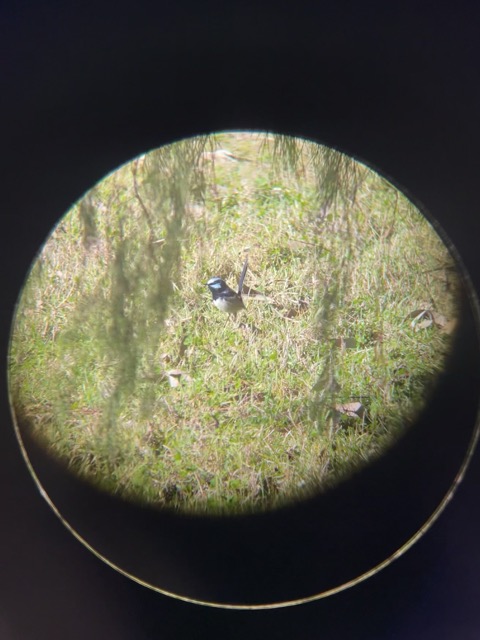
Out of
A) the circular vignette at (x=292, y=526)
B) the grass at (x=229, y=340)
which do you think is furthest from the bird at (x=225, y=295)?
the circular vignette at (x=292, y=526)

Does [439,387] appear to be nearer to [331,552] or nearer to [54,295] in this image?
[331,552]

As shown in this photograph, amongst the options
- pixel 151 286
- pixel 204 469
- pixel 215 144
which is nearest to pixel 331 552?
pixel 204 469

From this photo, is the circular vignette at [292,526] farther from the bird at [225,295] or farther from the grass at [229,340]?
the bird at [225,295]

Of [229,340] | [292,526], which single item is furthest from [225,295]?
[292,526]

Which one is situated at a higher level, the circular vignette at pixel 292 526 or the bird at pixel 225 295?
the bird at pixel 225 295

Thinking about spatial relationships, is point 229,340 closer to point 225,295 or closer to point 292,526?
point 225,295

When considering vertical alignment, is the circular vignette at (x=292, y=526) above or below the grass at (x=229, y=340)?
below
